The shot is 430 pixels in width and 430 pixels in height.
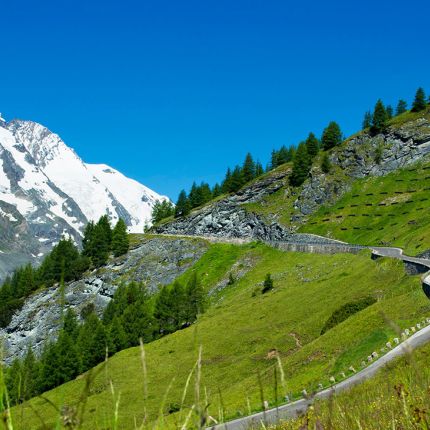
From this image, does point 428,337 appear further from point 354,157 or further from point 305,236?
point 354,157

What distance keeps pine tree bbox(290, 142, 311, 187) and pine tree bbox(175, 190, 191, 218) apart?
3920 cm

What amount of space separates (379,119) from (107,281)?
96.3 metres

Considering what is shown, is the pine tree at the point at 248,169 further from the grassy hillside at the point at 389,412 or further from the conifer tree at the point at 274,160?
the grassy hillside at the point at 389,412

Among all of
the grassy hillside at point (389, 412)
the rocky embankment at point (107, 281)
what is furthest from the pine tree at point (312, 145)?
the grassy hillside at point (389, 412)

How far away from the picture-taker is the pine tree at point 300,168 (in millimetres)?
144875

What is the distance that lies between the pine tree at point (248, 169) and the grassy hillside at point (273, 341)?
2917 inches

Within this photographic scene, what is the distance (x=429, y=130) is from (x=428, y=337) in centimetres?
12527

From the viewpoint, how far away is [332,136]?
511 ft

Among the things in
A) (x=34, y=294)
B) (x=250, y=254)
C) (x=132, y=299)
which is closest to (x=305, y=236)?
(x=250, y=254)

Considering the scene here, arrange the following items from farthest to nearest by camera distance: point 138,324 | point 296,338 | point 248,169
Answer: point 248,169, point 138,324, point 296,338

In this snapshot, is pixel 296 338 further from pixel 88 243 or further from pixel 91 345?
pixel 88 243

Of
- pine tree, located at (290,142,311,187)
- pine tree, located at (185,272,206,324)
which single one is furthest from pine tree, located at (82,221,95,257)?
pine tree, located at (290,142,311,187)

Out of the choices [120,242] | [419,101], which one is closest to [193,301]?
[120,242]

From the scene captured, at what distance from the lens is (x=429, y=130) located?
449ft
